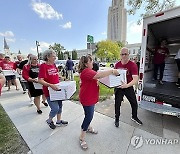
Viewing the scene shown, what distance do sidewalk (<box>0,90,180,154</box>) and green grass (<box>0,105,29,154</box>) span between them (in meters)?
0.09

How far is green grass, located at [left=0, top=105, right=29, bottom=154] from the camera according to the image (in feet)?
7.90

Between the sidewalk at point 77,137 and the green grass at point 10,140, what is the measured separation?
91 mm

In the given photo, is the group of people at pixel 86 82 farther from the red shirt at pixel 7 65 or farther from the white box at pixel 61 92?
the red shirt at pixel 7 65

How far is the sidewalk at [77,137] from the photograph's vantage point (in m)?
2.35

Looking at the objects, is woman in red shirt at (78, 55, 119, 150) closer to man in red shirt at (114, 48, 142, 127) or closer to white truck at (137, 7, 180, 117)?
man in red shirt at (114, 48, 142, 127)

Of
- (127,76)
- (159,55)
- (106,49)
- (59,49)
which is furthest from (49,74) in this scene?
(59,49)

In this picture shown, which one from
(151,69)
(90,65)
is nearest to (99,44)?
(151,69)

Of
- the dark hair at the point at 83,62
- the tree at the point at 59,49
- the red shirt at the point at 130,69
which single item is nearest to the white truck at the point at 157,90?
the red shirt at the point at 130,69

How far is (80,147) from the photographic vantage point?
2.40 meters

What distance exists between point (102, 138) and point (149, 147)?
2.81 feet

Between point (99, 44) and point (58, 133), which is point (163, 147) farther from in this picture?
point (99, 44)

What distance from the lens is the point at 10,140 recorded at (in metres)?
2.68

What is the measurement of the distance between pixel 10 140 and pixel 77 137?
133 cm

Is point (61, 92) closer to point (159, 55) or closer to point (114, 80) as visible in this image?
point (114, 80)
